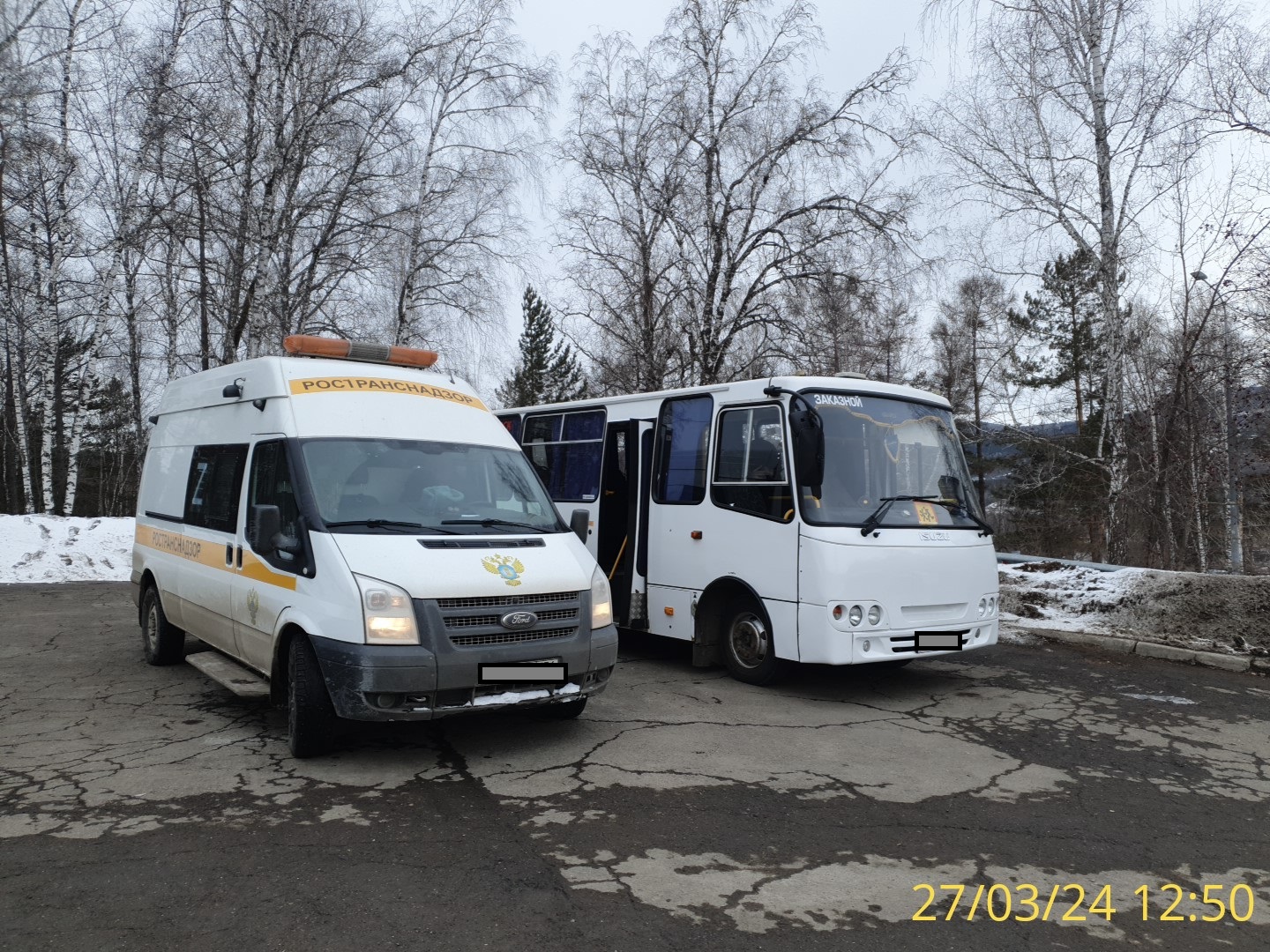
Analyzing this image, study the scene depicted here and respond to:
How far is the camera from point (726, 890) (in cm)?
381

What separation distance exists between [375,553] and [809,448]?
3660mm

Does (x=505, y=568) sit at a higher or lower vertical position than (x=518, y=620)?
higher

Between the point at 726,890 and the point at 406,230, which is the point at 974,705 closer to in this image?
the point at 726,890

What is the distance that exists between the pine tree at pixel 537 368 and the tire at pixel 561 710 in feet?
129

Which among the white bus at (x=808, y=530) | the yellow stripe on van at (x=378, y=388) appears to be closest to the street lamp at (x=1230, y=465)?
the white bus at (x=808, y=530)

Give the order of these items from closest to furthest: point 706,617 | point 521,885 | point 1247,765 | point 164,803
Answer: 1. point 521,885
2. point 164,803
3. point 1247,765
4. point 706,617

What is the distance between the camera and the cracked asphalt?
3.50 metres

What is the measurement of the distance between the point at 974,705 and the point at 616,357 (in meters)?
17.2

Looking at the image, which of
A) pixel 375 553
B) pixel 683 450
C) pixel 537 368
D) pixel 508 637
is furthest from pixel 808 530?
pixel 537 368

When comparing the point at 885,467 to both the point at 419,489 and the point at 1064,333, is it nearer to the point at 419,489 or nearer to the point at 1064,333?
the point at 419,489

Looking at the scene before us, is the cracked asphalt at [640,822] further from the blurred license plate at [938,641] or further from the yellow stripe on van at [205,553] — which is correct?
the yellow stripe on van at [205,553]

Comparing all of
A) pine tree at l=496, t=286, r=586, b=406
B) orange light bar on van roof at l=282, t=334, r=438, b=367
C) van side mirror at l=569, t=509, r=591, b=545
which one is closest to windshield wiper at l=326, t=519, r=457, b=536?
van side mirror at l=569, t=509, r=591, b=545

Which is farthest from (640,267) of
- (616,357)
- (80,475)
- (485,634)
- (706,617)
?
(80,475)

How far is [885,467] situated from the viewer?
768 centimetres
